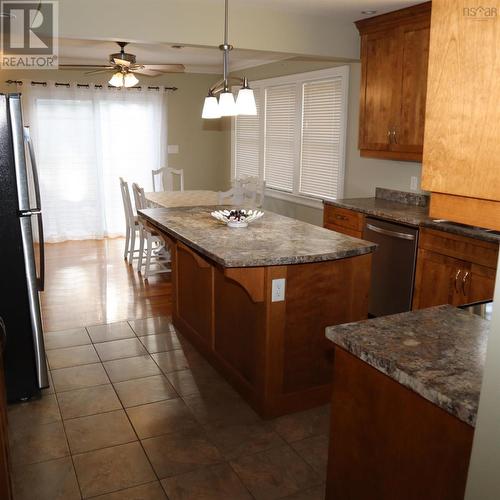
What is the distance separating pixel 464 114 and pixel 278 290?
1.66 m

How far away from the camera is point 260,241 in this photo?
302 centimetres

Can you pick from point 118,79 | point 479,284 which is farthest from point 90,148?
point 479,284

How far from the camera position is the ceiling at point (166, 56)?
5773mm

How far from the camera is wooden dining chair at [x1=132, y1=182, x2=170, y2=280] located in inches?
216

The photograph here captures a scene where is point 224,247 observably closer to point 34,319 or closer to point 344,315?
point 344,315

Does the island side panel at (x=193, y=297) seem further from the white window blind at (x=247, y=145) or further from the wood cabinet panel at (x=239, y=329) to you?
the white window blind at (x=247, y=145)

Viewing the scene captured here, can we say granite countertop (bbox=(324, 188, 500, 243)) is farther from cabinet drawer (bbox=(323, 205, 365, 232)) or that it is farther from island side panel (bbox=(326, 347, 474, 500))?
island side panel (bbox=(326, 347, 474, 500))

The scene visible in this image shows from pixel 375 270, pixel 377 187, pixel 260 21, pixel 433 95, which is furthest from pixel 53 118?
pixel 433 95

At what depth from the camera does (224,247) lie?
2820 millimetres

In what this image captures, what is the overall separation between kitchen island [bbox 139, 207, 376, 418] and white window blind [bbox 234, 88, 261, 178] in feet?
12.4

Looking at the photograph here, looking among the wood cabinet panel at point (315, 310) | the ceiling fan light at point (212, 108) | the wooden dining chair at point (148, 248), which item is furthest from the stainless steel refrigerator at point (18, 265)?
the wooden dining chair at point (148, 248)

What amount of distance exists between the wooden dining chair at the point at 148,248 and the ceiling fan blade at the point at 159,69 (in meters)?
1.20

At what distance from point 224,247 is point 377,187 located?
249 cm

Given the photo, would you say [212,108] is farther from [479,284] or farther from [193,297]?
[479,284]
